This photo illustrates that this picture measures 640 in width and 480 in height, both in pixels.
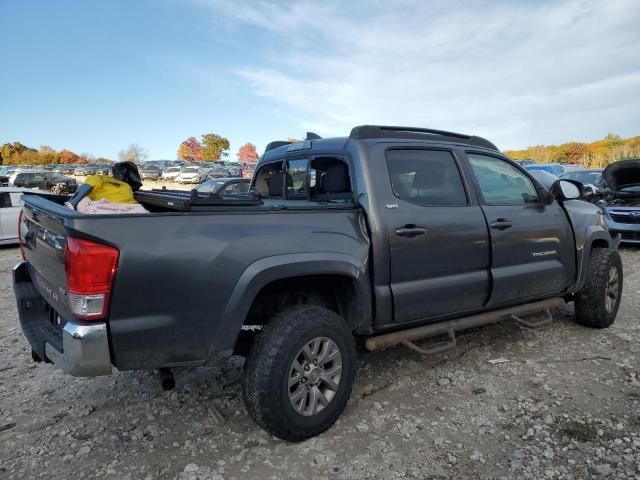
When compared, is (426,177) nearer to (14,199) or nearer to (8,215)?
(8,215)

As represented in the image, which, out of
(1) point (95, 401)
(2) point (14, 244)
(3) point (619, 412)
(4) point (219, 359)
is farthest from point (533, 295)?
(2) point (14, 244)

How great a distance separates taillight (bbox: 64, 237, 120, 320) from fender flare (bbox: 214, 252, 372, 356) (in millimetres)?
594

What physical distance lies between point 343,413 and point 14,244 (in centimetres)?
1035

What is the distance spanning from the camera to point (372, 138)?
3.21 metres

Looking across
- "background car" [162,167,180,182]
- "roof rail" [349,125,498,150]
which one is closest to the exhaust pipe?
"roof rail" [349,125,498,150]

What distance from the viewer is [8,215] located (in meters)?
10.2

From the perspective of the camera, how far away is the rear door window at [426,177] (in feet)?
10.5

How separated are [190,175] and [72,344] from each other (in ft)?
130

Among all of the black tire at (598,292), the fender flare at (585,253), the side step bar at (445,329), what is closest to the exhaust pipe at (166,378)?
the side step bar at (445,329)

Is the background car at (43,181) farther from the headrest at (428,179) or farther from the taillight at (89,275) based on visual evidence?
the taillight at (89,275)

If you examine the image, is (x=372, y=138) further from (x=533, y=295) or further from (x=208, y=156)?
(x=208, y=156)

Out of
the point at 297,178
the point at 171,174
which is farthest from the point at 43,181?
the point at 297,178

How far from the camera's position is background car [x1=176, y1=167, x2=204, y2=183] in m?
39.6

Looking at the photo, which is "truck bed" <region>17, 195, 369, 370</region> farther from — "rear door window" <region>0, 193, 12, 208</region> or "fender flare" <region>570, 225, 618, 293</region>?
"rear door window" <region>0, 193, 12, 208</region>
